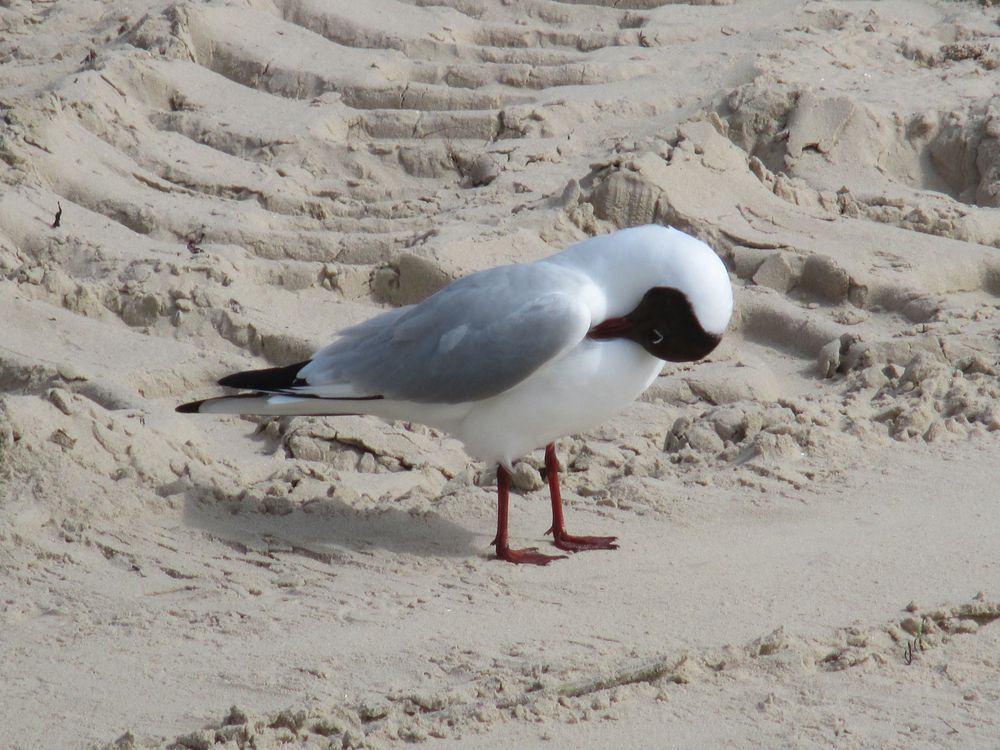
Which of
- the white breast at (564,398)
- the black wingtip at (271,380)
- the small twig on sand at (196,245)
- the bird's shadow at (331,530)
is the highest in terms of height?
the small twig on sand at (196,245)

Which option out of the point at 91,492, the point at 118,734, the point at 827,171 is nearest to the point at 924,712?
the point at 118,734

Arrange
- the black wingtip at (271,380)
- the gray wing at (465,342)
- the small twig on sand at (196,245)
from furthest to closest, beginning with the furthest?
1. the small twig on sand at (196,245)
2. the black wingtip at (271,380)
3. the gray wing at (465,342)

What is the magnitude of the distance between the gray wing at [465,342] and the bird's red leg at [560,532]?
37cm

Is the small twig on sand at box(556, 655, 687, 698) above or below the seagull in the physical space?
below

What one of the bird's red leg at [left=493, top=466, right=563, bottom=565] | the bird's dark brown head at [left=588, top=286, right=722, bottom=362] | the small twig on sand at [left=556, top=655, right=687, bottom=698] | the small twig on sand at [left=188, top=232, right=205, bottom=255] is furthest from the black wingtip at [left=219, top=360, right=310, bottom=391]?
the small twig on sand at [left=188, top=232, right=205, bottom=255]

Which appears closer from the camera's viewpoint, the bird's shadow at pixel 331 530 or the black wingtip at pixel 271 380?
the bird's shadow at pixel 331 530

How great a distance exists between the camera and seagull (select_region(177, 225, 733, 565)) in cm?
330

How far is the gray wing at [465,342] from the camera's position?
3295 millimetres

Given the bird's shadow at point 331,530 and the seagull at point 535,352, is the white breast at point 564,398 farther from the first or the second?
the bird's shadow at point 331,530

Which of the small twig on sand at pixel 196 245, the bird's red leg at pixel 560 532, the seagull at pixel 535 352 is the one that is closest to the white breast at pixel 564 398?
the seagull at pixel 535 352

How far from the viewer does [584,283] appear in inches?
132

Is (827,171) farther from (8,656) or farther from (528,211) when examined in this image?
(8,656)

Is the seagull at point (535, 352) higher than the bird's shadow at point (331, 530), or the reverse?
the seagull at point (535, 352)

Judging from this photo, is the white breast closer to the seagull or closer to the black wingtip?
the seagull
